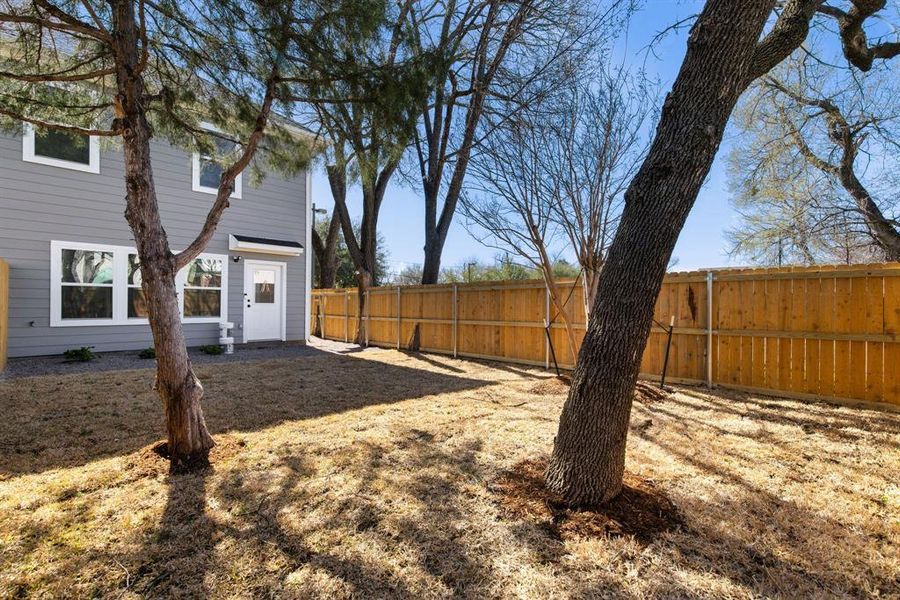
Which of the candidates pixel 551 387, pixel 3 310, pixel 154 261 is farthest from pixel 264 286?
pixel 154 261

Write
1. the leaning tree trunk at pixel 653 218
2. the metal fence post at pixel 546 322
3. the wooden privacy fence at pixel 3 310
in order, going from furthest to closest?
the metal fence post at pixel 546 322, the wooden privacy fence at pixel 3 310, the leaning tree trunk at pixel 653 218

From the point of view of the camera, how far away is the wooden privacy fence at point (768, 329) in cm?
470

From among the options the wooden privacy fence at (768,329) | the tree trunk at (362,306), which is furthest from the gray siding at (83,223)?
the wooden privacy fence at (768,329)

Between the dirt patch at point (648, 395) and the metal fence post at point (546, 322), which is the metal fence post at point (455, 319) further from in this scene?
the dirt patch at point (648, 395)

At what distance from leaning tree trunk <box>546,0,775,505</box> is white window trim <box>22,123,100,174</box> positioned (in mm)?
8160

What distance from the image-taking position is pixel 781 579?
1.88m

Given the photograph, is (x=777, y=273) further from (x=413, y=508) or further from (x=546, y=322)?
(x=413, y=508)

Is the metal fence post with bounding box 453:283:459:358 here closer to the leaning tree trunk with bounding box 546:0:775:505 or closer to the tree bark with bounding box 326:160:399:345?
the tree bark with bounding box 326:160:399:345

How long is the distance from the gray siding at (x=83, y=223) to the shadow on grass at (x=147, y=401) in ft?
7.01

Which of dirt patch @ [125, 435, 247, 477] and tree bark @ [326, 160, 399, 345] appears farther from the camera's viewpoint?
tree bark @ [326, 160, 399, 345]

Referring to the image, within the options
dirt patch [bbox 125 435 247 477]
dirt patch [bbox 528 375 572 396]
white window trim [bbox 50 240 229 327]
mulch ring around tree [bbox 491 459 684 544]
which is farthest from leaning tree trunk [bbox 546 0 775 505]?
white window trim [bbox 50 240 229 327]

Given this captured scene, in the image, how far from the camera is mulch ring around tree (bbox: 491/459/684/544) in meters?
2.21

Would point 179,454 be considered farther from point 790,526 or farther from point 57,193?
point 57,193

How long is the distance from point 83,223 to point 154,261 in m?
6.76
